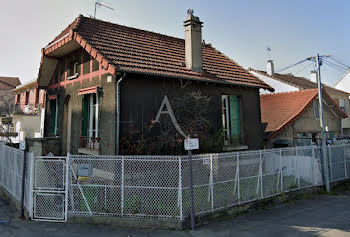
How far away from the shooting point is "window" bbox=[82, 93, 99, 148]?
9.73m

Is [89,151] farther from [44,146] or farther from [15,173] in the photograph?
[44,146]

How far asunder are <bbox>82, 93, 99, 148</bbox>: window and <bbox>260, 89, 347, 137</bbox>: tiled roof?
30.7 ft

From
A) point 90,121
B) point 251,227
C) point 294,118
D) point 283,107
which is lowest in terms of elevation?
point 251,227

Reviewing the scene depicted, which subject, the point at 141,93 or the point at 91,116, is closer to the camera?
the point at 141,93

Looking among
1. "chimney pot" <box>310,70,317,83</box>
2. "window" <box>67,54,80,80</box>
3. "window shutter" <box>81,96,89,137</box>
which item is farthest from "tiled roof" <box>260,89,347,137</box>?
"chimney pot" <box>310,70,317,83</box>

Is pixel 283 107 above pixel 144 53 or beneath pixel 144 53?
beneath

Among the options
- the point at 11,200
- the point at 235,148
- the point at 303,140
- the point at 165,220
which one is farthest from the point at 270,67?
the point at 11,200

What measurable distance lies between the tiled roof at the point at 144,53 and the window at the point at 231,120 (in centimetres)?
96

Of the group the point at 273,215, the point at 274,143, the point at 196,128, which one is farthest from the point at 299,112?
the point at 273,215

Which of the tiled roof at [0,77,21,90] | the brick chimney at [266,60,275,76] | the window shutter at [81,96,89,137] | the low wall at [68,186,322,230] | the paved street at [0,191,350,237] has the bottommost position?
the paved street at [0,191,350,237]

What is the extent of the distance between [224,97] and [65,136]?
775 centimetres

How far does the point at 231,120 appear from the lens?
11.5m

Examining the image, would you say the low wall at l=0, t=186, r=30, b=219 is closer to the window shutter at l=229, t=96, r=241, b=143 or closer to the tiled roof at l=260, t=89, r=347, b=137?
the window shutter at l=229, t=96, r=241, b=143

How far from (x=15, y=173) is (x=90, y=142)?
2.66 metres
